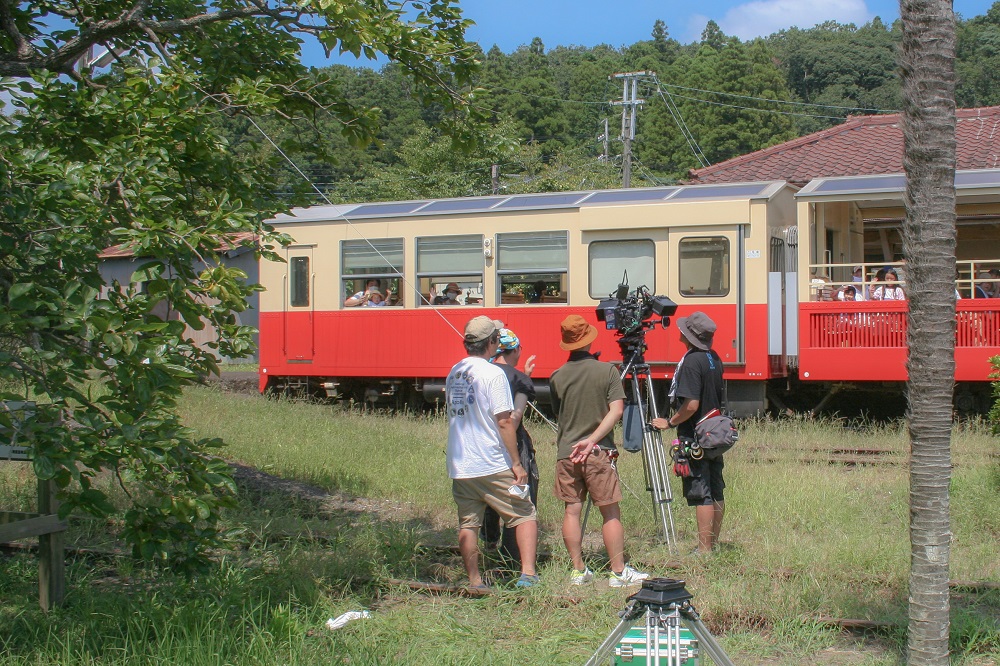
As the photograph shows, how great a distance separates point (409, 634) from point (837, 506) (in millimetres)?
4213

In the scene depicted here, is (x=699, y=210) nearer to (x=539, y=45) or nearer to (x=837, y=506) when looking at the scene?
(x=837, y=506)

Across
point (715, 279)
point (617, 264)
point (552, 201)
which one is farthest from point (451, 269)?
point (715, 279)

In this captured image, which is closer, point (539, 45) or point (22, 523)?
point (22, 523)

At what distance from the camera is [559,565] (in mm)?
6594

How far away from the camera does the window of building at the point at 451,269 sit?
46.2ft

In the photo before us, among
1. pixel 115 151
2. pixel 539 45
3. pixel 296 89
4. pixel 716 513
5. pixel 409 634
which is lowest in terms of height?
pixel 409 634

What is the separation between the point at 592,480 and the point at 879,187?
8.26 meters

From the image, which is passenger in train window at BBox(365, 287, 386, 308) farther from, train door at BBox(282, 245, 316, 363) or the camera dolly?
the camera dolly

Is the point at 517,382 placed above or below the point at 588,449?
above

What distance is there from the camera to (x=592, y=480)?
6.28 meters

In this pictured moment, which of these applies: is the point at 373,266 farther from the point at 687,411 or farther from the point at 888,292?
the point at 687,411

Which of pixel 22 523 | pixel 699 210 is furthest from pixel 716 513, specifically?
pixel 699 210

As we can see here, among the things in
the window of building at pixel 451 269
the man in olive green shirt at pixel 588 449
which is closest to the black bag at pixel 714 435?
the man in olive green shirt at pixel 588 449

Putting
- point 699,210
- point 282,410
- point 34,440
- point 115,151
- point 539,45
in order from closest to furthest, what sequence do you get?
point 34,440
point 115,151
point 699,210
point 282,410
point 539,45
